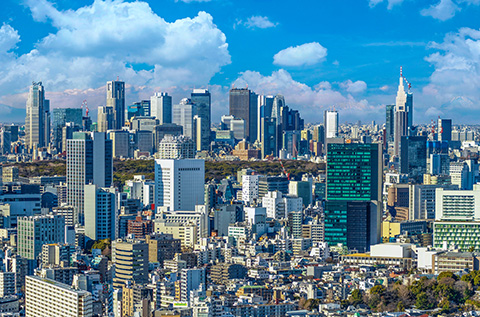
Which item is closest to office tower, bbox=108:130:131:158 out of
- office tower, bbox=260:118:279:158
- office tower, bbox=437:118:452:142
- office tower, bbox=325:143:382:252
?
office tower, bbox=260:118:279:158

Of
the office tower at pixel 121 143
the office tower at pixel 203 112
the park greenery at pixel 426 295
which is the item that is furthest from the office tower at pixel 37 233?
the office tower at pixel 203 112

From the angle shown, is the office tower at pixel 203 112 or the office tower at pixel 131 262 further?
the office tower at pixel 203 112

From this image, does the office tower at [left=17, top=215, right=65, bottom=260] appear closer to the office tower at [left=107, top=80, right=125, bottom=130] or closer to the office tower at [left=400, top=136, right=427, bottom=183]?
the office tower at [left=400, top=136, right=427, bottom=183]

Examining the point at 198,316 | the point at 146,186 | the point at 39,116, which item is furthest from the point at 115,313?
the point at 39,116

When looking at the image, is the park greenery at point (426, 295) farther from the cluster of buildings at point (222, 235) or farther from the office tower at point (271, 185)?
the office tower at point (271, 185)

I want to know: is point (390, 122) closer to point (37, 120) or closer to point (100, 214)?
point (37, 120)
